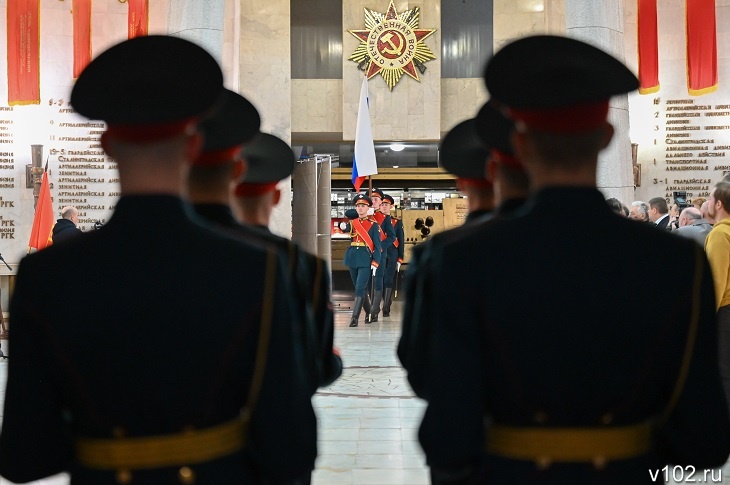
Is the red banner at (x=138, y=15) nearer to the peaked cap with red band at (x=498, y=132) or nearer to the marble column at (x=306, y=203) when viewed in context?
the marble column at (x=306, y=203)

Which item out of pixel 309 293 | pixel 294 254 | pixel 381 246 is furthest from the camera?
pixel 381 246

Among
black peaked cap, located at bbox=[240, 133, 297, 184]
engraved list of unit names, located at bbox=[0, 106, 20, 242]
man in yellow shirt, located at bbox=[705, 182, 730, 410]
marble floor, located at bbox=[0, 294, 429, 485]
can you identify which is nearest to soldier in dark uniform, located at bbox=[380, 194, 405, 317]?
marble floor, located at bbox=[0, 294, 429, 485]

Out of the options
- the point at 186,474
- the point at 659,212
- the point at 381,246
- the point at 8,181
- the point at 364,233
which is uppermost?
the point at 8,181

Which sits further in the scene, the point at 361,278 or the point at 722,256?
the point at 361,278

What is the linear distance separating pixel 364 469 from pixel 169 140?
3.62 meters

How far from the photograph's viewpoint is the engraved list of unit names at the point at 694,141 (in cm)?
1597

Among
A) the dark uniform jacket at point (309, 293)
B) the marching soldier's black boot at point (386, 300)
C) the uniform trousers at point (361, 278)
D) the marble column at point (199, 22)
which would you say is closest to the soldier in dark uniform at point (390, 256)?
the marching soldier's black boot at point (386, 300)

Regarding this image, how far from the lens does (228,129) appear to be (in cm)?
256

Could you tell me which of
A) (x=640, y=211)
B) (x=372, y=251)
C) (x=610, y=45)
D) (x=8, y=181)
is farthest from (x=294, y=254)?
(x=8, y=181)

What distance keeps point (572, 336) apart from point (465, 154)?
1.56 m

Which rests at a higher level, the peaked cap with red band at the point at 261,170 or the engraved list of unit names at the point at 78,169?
the engraved list of unit names at the point at 78,169

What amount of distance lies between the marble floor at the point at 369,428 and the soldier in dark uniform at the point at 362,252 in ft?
8.79

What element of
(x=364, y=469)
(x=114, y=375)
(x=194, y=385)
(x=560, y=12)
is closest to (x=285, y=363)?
(x=194, y=385)

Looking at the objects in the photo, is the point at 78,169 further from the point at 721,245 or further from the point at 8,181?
the point at 721,245
